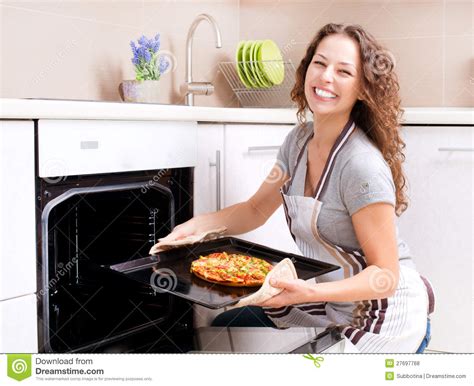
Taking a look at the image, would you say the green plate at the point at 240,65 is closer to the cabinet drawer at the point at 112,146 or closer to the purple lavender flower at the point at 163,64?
the purple lavender flower at the point at 163,64

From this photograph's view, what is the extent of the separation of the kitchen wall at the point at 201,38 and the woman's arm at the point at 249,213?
16.8 inches

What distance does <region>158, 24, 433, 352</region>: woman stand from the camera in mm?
937

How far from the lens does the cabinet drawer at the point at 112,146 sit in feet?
2.90

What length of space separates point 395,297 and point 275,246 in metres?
0.28

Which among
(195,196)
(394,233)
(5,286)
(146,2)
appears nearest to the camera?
(5,286)

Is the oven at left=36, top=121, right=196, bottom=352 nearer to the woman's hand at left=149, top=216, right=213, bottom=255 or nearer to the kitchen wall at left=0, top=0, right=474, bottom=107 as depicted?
the woman's hand at left=149, top=216, right=213, bottom=255

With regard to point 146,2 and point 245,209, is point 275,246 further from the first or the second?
point 146,2

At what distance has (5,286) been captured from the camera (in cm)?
84

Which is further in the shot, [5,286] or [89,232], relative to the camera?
[89,232]

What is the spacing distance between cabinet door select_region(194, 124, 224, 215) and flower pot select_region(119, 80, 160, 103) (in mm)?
232

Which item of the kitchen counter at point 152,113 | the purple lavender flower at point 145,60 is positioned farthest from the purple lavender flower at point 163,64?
the kitchen counter at point 152,113

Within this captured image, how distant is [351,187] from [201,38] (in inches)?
34.4
